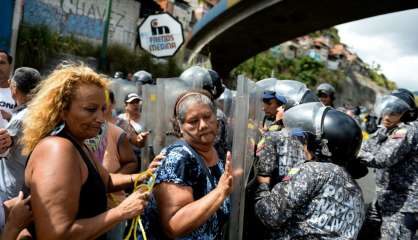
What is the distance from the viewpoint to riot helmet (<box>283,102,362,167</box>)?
7.17ft

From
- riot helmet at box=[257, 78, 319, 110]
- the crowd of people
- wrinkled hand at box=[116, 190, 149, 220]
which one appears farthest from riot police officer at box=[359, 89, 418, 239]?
wrinkled hand at box=[116, 190, 149, 220]

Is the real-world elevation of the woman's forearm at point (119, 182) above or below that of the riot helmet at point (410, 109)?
below

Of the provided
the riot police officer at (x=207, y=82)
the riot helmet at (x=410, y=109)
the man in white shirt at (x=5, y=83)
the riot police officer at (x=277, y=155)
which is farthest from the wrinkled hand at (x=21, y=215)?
the riot helmet at (x=410, y=109)

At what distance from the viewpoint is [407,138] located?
133 inches

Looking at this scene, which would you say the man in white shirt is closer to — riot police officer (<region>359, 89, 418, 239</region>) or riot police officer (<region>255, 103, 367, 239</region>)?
riot police officer (<region>255, 103, 367, 239</region>)

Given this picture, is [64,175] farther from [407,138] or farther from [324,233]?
[407,138]

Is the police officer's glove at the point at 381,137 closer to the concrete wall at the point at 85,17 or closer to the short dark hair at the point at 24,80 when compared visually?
the short dark hair at the point at 24,80

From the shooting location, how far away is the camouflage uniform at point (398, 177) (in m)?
3.36

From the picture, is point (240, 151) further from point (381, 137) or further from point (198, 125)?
point (381, 137)

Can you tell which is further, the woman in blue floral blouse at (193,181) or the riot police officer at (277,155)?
the riot police officer at (277,155)

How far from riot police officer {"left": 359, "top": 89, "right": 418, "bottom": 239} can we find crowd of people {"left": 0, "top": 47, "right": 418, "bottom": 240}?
358 millimetres

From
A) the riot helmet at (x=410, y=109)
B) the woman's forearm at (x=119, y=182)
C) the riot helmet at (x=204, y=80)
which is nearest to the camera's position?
the woman's forearm at (x=119, y=182)

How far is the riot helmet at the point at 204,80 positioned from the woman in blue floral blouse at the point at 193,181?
5.18ft

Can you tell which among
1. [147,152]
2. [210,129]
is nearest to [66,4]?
[147,152]
